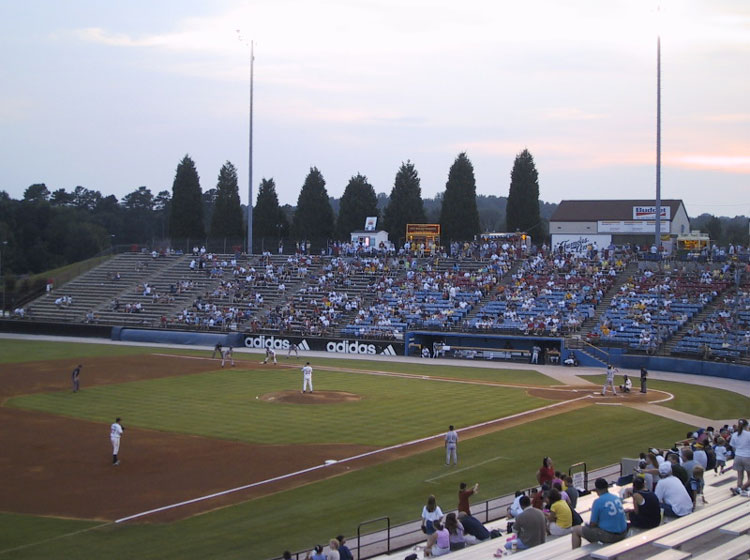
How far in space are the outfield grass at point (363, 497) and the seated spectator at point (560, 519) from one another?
19.8 ft

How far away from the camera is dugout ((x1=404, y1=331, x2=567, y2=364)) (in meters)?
52.4

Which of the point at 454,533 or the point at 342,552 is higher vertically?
the point at 454,533

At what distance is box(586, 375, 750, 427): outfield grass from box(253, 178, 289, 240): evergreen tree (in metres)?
60.1

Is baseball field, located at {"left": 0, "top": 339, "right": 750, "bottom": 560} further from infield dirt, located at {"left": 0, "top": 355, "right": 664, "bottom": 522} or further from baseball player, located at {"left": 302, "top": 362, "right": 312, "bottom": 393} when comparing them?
baseball player, located at {"left": 302, "top": 362, "right": 312, "bottom": 393}

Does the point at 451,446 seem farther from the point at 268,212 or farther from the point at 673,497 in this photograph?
the point at 268,212

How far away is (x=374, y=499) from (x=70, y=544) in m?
7.46

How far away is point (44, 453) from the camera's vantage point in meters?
26.0

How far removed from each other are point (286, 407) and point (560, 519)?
21.9 m

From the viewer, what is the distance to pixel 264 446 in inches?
1069

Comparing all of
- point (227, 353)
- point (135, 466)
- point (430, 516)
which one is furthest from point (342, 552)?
point (227, 353)

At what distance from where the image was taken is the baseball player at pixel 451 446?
2433cm

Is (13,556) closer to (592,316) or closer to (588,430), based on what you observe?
(588,430)

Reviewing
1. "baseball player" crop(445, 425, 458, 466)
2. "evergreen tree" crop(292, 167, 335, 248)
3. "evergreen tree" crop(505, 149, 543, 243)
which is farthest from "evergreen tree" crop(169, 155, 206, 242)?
"baseball player" crop(445, 425, 458, 466)

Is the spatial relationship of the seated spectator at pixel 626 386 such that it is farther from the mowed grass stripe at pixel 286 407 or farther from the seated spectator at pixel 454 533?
the seated spectator at pixel 454 533
